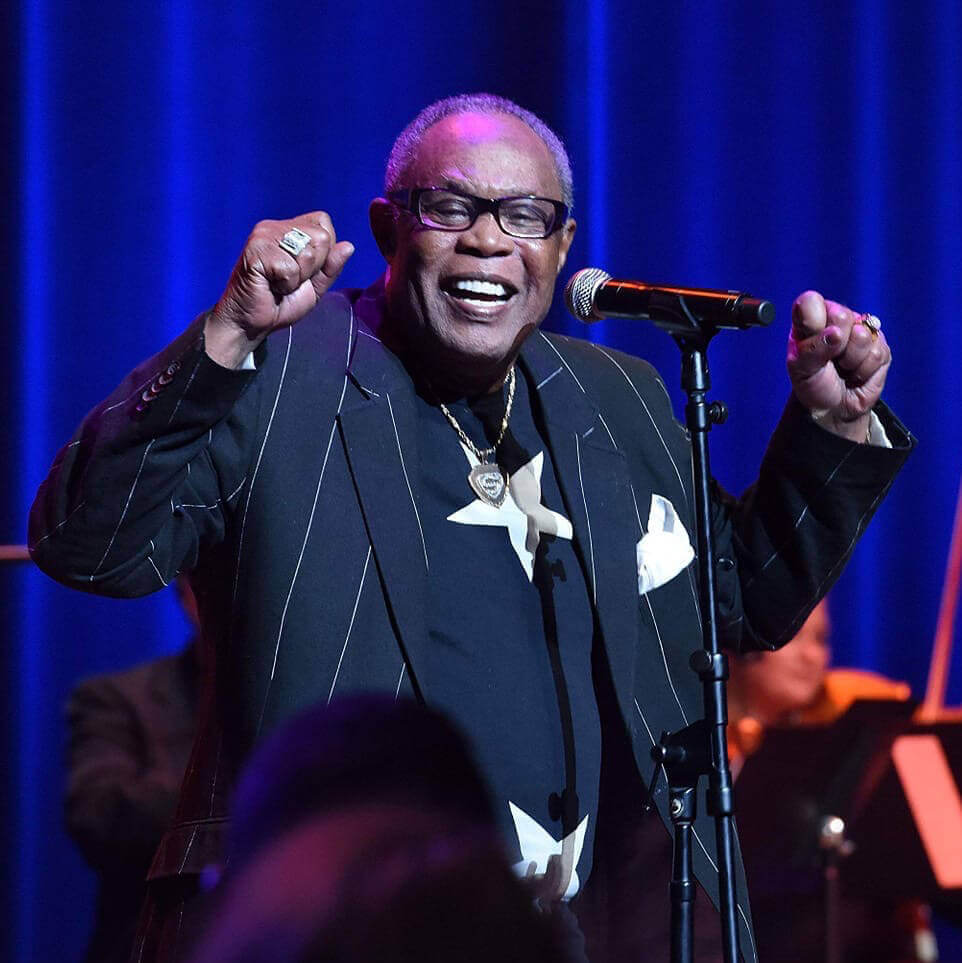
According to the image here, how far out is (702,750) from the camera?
1935 mm

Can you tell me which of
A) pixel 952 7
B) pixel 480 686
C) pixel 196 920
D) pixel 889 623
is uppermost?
pixel 952 7

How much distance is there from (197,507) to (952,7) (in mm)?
3496

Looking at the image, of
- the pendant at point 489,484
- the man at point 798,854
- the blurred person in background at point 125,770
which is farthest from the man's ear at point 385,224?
the man at point 798,854

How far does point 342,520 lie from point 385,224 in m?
0.54

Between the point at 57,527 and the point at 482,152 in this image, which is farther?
the point at 482,152

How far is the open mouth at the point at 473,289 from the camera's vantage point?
227 cm

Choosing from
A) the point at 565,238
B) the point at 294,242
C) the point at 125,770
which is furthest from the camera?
the point at 125,770

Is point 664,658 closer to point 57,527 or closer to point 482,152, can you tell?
point 482,152

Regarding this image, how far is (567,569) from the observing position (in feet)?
7.30

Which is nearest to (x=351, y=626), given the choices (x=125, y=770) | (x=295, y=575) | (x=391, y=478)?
(x=295, y=575)

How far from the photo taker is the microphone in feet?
6.51

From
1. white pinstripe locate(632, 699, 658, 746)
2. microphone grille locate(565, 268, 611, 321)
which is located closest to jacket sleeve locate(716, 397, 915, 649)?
white pinstripe locate(632, 699, 658, 746)

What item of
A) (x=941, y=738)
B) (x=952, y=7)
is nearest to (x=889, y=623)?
(x=941, y=738)

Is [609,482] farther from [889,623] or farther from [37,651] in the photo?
[889,623]
